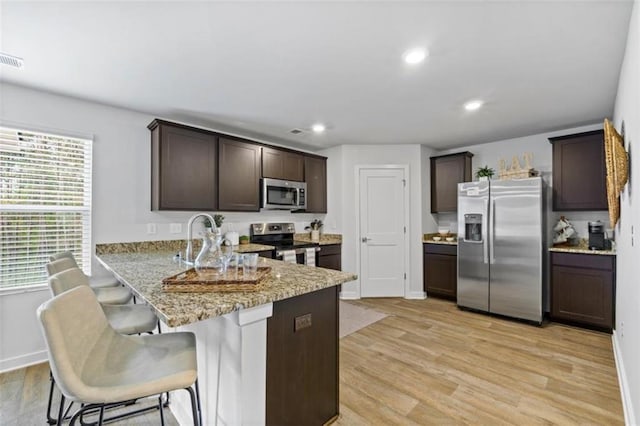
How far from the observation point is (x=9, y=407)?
6.64ft

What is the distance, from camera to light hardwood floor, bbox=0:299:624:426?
1925 mm

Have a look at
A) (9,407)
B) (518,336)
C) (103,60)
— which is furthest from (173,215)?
(518,336)

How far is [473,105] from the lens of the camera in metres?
3.06

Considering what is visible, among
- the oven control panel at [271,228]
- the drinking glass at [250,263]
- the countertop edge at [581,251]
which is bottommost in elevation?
the countertop edge at [581,251]

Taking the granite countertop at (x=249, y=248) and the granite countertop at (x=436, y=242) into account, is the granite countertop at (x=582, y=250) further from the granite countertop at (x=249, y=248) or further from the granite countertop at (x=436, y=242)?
the granite countertop at (x=249, y=248)

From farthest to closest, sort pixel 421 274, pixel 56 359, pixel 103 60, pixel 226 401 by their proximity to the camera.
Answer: pixel 421 274
pixel 103 60
pixel 226 401
pixel 56 359

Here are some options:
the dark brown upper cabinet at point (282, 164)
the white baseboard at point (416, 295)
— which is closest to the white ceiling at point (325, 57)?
the dark brown upper cabinet at point (282, 164)

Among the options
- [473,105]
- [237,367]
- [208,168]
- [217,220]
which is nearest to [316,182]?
[217,220]

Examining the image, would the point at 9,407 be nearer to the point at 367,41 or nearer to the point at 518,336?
the point at 367,41

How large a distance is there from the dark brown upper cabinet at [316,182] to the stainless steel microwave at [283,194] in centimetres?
17

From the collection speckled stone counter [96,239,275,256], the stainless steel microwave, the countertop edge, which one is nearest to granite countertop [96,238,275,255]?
speckled stone counter [96,239,275,256]

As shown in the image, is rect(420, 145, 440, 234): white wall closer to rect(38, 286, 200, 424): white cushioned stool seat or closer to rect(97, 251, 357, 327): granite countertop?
rect(97, 251, 357, 327): granite countertop

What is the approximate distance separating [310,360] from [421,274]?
3.44 m

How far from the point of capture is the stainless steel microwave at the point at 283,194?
405 cm
